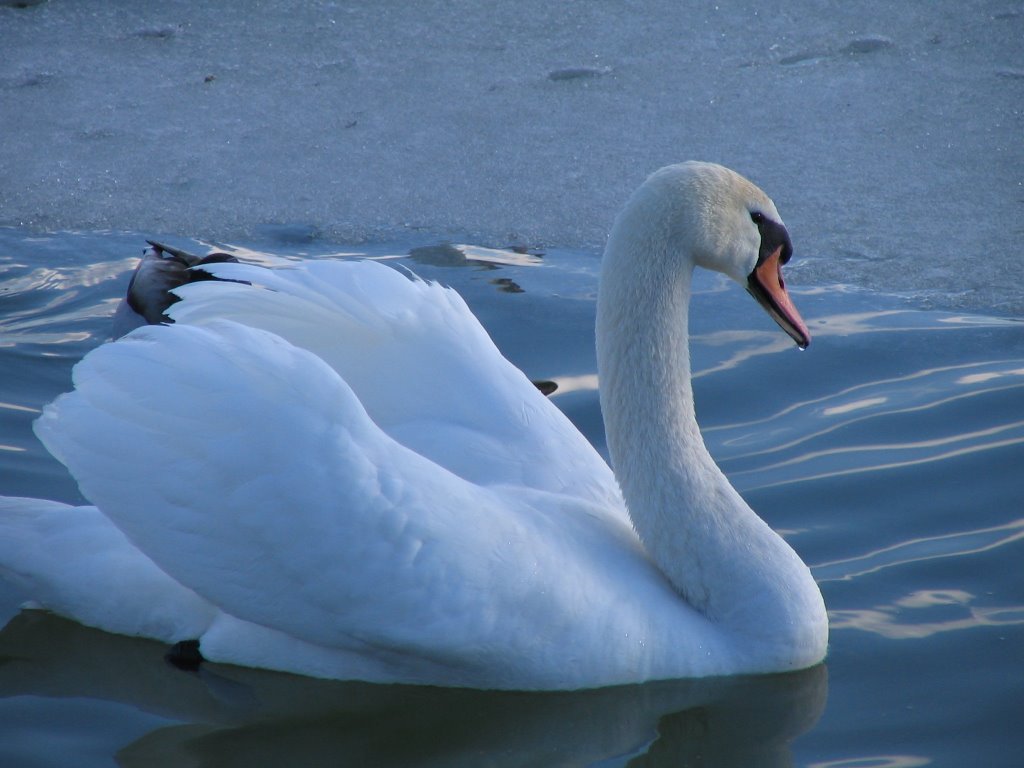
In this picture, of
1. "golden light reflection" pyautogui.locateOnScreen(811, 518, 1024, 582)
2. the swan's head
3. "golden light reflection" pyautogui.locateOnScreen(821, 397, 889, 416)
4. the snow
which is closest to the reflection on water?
"golden light reflection" pyautogui.locateOnScreen(811, 518, 1024, 582)

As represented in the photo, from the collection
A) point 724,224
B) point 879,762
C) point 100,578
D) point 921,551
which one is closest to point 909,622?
point 921,551

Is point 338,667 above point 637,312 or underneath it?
underneath

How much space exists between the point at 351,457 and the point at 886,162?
3.82m

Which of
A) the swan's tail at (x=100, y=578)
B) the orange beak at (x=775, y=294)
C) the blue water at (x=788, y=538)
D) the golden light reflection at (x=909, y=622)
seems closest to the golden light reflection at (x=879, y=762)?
the blue water at (x=788, y=538)

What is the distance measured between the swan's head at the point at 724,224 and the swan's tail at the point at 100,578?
143 cm

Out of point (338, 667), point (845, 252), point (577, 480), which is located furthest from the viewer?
point (845, 252)

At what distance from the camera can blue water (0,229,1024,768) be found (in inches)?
122

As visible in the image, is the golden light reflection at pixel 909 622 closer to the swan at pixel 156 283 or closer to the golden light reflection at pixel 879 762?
the golden light reflection at pixel 879 762

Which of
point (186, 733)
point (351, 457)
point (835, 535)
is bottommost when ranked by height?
point (186, 733)

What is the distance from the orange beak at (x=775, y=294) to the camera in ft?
11.4

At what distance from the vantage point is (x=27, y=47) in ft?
23.9

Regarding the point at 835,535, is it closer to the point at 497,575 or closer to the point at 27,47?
the point at 497,575

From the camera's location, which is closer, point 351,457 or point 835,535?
point 351,457

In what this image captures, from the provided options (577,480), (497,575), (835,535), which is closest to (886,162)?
(835,535)
